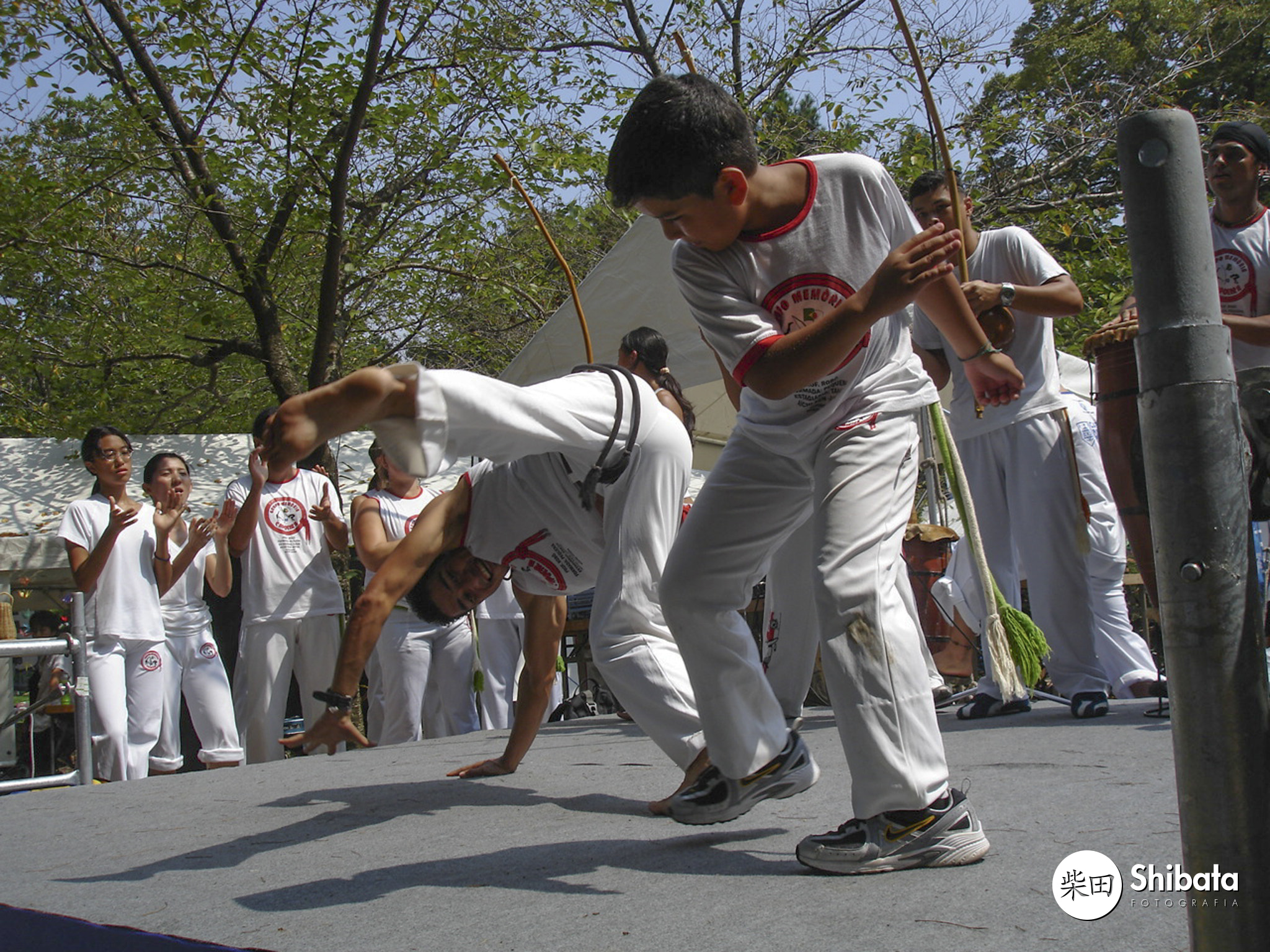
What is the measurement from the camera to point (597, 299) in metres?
7.96

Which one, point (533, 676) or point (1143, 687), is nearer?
point (533, 676)

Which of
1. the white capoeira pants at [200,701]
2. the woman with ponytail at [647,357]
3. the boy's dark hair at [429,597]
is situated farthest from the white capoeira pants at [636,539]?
the white capoeira pants at [200,701]

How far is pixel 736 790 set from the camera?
2686 millimetres

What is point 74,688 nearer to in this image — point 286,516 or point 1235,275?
point 286,516

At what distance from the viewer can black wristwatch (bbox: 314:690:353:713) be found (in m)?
3.00

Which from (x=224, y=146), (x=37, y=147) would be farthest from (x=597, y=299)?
(x=37, y=147)

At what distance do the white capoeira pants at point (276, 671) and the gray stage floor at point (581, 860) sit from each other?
1.70 metres

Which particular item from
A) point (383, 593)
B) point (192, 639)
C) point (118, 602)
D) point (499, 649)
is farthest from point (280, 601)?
point (383, 593)

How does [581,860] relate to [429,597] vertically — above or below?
below

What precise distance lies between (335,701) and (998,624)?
1771 mm

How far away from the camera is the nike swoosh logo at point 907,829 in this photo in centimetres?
220

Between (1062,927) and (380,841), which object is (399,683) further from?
(1062,927)

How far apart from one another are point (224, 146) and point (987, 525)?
845 cm

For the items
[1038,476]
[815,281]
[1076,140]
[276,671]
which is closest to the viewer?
[815,281]
